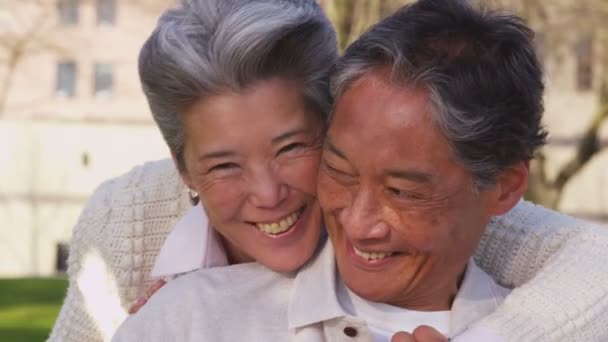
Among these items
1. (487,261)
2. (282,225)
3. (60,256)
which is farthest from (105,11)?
(282,225)

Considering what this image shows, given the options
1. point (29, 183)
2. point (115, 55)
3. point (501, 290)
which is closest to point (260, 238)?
point (501, 290)

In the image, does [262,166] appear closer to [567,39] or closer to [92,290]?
[92,290]

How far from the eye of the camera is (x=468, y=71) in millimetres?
2418

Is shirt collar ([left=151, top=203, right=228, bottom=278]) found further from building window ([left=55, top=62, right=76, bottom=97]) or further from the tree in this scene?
building window ([left=55, top=62, right=76, bottom=97])

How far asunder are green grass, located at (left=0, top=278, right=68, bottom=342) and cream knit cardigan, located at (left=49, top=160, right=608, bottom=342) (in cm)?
645

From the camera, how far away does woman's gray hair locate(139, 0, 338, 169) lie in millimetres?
2668

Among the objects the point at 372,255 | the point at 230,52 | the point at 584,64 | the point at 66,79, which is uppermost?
the point at 230,52

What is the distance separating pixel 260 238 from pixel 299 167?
20 centimetres

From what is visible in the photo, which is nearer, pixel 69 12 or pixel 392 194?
pixel 392 194

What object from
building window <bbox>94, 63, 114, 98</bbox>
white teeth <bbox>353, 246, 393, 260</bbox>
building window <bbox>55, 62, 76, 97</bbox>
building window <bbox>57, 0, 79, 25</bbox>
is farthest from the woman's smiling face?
building window <bbox>55, 62, 76, 97</bbox>

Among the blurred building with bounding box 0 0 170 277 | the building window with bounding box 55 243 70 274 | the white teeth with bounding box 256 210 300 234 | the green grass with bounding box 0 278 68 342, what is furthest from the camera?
the building window with bounding box 55 243 70 274

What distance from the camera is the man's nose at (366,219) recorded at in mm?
2449

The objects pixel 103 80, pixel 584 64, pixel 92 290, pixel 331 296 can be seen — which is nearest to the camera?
pixel 331 296

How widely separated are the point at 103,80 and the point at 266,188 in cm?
2466
